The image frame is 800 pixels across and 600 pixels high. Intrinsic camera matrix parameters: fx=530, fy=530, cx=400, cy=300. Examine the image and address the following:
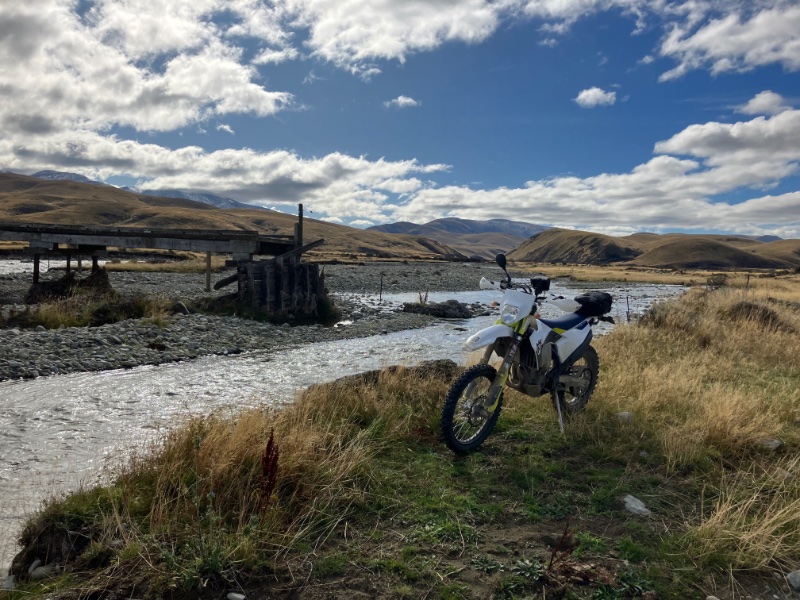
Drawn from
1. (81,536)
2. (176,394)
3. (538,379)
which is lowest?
(176,394)

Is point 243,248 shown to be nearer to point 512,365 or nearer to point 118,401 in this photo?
point 118,401

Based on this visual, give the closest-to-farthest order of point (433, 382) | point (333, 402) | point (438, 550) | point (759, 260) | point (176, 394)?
1. point (438, 550)
2. point (333, 402)
3. point (433, 382)
4. point (176, 394)
5. point (759, 260)

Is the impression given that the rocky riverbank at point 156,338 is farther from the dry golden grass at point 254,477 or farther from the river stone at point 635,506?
the river stone at point 635,506

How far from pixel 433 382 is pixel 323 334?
11.1m

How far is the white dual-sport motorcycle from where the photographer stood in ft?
18.2

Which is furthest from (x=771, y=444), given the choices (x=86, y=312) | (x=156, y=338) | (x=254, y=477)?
(x=86, y=312)

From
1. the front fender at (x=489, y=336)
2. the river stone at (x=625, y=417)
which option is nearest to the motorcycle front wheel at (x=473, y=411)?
the front fender at (x=489, y=336)

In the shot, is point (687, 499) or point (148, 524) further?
point (687, 499)

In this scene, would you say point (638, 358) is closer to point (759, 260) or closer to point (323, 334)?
point (323, 334)

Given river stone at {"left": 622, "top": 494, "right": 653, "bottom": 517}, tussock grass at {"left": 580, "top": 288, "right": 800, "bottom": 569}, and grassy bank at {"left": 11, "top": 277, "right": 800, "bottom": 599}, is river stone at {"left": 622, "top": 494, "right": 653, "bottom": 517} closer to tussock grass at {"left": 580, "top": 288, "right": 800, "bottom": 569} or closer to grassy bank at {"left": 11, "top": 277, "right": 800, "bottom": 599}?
grassy bank at {"left": 11, "top": 277, "right": 800, "bottom": 599}

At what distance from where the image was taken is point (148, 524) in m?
3.87

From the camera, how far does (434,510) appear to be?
4.36m

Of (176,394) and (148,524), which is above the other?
(148,524)

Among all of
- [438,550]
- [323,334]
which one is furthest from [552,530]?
[323,334]
